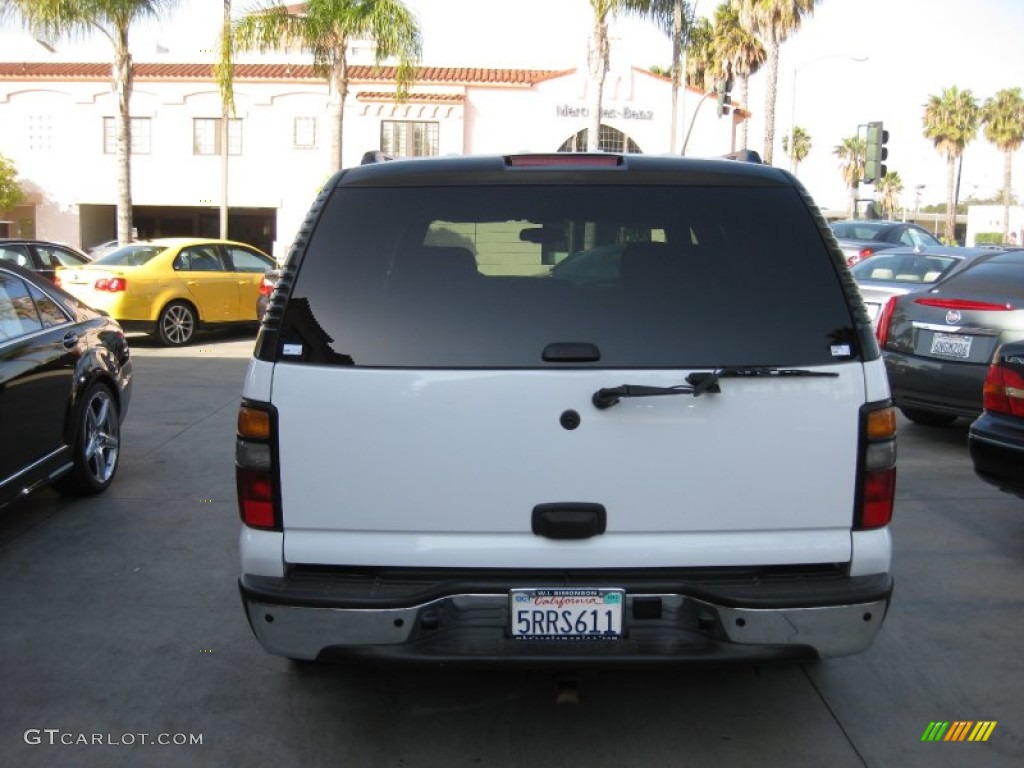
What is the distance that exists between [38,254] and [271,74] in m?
22.6

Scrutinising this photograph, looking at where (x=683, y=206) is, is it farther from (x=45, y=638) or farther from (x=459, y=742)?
(x=45, y=638)

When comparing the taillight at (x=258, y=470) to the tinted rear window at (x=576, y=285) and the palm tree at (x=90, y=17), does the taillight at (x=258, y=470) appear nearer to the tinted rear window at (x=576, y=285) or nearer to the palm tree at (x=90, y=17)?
the tinted rear window at (x=576, y=285)

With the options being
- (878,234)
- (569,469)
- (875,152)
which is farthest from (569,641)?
(878,234)

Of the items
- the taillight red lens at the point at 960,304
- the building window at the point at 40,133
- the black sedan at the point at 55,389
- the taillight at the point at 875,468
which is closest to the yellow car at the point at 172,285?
the black sedan at the point at 55,389

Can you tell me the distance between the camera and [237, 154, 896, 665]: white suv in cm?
304

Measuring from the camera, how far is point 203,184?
35812mm

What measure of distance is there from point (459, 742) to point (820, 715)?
1297mm

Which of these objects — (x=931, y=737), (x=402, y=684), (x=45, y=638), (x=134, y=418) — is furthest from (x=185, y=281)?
(x=931, y=737)

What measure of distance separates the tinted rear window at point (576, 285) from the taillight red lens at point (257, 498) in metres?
0.38

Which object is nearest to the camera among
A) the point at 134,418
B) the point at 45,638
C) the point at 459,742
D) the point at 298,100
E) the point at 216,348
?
the point at 459,742

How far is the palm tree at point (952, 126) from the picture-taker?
5909 centimetres

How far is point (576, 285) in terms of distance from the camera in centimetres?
319

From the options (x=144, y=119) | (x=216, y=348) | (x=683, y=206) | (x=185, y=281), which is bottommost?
(x=216, y=348)

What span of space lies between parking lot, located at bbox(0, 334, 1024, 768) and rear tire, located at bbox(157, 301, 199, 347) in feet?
29.8
